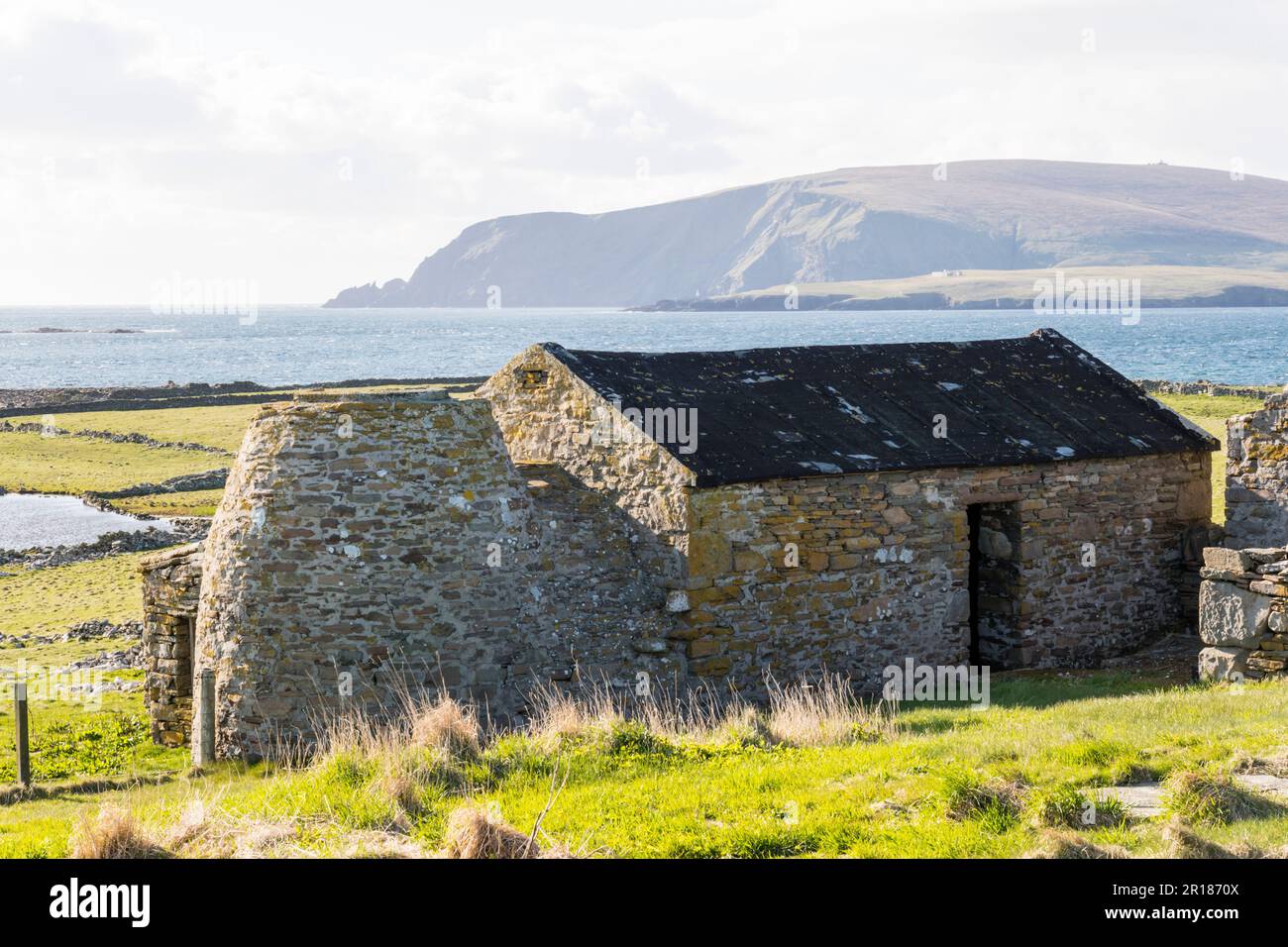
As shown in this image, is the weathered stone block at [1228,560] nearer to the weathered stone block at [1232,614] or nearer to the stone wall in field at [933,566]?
the weathered stone block at [1232,614]

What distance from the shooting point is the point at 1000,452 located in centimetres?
1711

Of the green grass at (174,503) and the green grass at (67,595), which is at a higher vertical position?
the green grass at (174,503)

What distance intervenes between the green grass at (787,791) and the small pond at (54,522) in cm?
2354

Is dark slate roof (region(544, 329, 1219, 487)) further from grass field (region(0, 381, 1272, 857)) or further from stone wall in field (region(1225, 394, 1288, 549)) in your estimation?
grass field (region(0, 381, 1272, 857))

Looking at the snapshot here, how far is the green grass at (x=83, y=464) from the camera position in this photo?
140 ft

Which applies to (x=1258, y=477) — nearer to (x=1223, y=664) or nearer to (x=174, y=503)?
(x=1223, y=664)

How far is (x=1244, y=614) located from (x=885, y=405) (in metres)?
5.65

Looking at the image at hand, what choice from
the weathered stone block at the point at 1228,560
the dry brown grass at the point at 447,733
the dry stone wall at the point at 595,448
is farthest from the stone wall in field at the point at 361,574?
the weathered stone block at the point at 1228,560

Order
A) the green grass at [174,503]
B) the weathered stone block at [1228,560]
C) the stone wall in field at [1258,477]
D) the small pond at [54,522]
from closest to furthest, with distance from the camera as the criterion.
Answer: the weathered stone block at [1228,560], the stone wall in field at [1258,477], the small pond at [54,522], the green grass at [174,503]

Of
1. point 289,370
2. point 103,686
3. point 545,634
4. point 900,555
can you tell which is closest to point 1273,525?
point 900,555

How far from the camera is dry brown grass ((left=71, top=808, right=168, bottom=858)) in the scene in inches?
282

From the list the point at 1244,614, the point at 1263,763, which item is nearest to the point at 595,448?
the point at 1244,614

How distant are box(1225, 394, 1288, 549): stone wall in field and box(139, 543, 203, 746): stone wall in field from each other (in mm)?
13801
